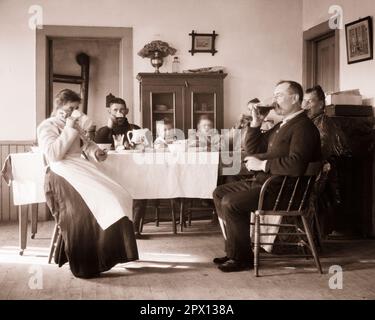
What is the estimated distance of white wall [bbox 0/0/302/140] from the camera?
20.8ft

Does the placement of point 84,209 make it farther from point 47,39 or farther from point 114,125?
point 47,39

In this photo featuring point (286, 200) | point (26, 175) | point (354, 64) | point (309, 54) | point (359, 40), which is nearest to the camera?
point (286, 200)

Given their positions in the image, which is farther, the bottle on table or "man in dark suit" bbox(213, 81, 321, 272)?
the bottle on table

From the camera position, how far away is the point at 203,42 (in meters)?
6.67

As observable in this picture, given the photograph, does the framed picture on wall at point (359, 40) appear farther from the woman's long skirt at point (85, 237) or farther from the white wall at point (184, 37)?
the woman's long skirt at point (85, 237)

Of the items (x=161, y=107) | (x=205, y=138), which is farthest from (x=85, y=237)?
(x=161, y=107)

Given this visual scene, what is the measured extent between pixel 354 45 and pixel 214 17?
1913 mm

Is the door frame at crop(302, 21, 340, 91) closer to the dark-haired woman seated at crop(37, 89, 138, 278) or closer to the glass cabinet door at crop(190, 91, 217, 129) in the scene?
the glass cabinet door at crop(190, 91, 217, 129)

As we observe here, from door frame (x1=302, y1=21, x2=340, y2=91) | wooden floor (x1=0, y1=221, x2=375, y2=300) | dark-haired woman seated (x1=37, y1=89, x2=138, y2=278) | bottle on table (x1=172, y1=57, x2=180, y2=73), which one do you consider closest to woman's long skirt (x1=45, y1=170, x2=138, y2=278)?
dark-haired woman seated (x1=37, y1=89, x2=138, y2=278)

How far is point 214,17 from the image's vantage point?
22.0 feet

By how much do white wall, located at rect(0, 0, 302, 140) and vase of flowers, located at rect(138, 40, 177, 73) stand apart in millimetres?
153

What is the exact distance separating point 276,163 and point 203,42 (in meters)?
3.38

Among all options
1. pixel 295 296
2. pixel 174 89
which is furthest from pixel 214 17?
pixel 295 296
